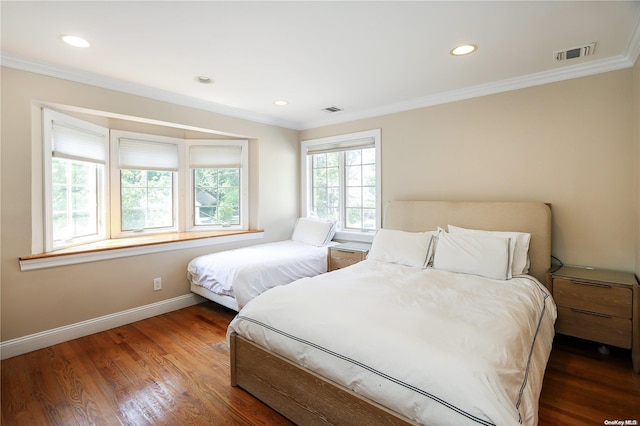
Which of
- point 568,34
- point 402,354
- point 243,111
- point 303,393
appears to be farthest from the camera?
point 243,111

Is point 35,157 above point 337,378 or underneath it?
above

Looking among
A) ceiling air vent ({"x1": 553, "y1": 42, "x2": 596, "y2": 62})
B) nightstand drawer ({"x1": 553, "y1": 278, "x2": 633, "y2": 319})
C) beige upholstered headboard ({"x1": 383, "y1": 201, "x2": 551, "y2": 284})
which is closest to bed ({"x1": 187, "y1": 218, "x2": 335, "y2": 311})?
beige upholstered headboard ({"x1": 383, "y1": 201, "x2": 551, "y2": 284})

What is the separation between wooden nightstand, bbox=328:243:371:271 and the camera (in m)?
3.70

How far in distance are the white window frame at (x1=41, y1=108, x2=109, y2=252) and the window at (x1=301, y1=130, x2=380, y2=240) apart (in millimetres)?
2670

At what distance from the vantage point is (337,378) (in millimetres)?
1556

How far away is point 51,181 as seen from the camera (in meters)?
2.83

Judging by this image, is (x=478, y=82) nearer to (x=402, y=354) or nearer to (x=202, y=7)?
(x=202, y=7)

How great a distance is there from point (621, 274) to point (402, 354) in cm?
239

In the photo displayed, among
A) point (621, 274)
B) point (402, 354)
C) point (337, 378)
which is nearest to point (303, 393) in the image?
point (337, 378)

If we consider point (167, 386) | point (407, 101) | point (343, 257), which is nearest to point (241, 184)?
point (343, 257)

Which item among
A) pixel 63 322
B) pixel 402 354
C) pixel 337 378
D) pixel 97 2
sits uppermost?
pixel 97 2

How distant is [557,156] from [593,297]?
4.20 ft

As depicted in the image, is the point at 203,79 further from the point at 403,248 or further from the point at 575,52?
the point at 575,52

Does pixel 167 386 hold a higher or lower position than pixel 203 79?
lower
